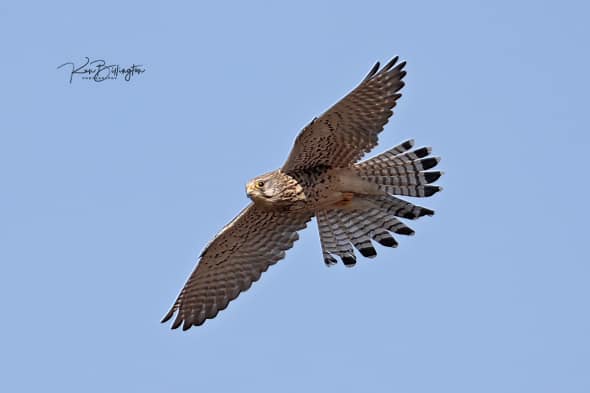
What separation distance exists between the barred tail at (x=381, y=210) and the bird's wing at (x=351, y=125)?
13.7 inches

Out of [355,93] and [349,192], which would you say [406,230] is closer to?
[349,192]

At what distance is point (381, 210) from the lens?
1689 centimetres

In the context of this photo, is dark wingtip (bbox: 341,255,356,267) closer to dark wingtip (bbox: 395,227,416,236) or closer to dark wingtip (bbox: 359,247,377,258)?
dark wingtip (bbox: 359,247,377,258)

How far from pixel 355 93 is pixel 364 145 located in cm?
72

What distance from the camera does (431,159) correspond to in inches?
649

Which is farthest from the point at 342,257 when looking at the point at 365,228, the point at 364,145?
the point at 364,145

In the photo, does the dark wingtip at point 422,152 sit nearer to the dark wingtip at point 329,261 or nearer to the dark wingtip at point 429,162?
the dark wingtip at point 429,162

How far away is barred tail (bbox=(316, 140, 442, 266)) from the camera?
16516 mm

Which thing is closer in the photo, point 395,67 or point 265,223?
point 395,67

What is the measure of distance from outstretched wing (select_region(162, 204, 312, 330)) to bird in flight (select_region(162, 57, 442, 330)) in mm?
11

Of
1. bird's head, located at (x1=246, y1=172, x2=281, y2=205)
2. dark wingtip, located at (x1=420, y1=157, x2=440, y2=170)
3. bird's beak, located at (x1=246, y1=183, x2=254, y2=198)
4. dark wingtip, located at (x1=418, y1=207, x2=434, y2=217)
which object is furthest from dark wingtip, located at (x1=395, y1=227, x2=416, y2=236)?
bird's beak, located at (x1=246, y1=183, x2=254, y2=198)

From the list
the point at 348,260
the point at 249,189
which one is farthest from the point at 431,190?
the point at 249,189

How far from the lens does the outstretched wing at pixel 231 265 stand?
56.5 feet

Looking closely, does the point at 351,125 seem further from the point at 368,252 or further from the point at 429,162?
the point at 368,252
